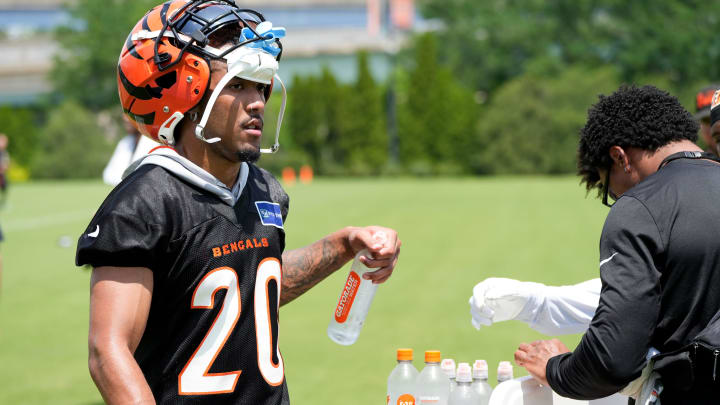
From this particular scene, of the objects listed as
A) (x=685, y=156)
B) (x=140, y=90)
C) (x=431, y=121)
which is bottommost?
(x=431, y=121)

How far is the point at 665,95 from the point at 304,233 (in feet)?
50.9

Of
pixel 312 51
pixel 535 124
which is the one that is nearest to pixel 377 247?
pixel 535 124

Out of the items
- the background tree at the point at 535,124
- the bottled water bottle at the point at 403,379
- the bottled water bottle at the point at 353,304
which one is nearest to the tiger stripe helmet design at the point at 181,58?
the bottled water bottle at the point at 353,304

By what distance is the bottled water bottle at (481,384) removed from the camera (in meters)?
3.96

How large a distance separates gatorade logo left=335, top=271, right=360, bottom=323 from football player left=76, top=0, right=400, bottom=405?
477 millimetres

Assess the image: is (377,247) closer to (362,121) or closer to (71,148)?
(71,148)

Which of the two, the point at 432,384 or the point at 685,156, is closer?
the point at 685,156

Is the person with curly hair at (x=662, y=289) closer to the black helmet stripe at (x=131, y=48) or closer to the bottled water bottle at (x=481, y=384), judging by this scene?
the bottled water bottle at (x=481, y=384)

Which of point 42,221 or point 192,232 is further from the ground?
point 192,232

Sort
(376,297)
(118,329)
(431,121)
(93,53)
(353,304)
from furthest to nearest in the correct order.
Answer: (93,53) < (431,121) < (376,297) < (353,304) < (118,329)

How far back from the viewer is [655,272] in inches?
120

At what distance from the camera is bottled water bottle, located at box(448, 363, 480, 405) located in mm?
3941

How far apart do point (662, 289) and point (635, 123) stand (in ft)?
2.14

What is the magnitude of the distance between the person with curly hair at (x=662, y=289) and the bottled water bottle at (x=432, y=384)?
2.75 ft
